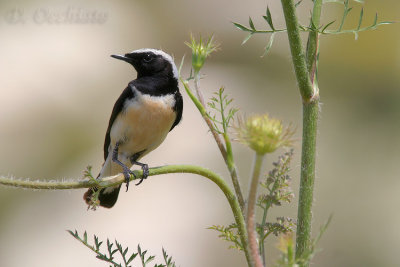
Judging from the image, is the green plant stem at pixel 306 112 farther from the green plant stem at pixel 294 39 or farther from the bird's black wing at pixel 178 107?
the bird's black wing at pixel 178 107

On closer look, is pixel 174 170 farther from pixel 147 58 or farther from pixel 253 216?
pixel 147 58

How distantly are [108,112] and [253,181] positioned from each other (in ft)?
27.2

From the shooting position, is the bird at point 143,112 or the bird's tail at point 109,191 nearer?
the bird at point 143,112

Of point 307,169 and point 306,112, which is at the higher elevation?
point 306,112

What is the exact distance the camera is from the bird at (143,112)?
3729 mm

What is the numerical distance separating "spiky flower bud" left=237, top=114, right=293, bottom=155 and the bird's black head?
9.28 feet

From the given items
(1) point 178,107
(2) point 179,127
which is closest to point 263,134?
(1) point 178,107

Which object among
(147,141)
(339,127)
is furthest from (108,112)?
(147,141)

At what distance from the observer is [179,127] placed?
9.23 m

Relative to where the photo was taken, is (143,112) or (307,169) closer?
(307,169)

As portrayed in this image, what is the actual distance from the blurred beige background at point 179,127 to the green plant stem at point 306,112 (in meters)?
5.95

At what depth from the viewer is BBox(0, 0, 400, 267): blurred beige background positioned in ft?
26.3

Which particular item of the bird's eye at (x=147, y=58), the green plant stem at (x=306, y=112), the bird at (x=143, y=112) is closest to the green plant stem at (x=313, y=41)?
the green plant stem at (x=306, y=112)

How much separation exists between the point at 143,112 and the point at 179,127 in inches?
217
